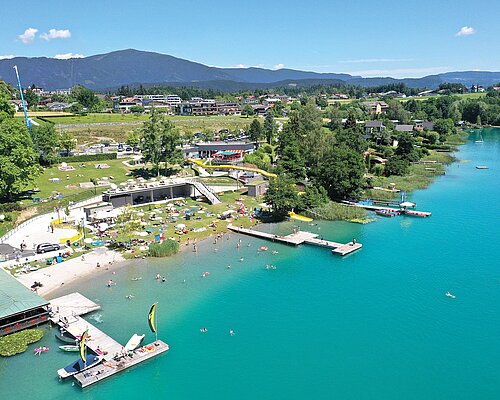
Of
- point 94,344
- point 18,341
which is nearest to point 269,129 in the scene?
point 94,344

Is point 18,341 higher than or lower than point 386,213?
higher

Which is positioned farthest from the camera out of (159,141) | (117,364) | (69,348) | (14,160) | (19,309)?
(159,141)

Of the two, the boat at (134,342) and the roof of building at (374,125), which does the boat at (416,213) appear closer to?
the boat at (134,342)

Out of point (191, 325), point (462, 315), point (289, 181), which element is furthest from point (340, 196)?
point (191, 325)

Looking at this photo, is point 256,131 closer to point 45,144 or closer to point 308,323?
point 45,144

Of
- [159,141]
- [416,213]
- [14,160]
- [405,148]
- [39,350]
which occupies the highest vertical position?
[14,160]

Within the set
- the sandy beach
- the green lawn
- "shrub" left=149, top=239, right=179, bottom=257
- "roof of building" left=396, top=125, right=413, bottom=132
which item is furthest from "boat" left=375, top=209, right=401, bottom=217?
"roof of building" left=396, top=125, right=413, bottom=132

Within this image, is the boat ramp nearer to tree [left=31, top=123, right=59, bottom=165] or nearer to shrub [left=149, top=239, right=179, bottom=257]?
shrub [left=149, top=239, right=179, bottom=257]
